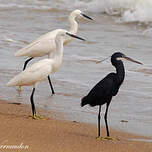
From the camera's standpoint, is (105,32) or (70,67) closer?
(70,67)

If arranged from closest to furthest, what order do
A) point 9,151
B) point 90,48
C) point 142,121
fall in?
Answer: point 9,151, point 142,121, point 90,48

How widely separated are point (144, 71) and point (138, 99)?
79.6 inches

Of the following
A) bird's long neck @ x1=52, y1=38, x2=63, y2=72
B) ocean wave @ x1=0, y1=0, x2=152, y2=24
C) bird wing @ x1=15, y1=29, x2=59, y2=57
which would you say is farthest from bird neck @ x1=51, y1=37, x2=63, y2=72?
ocean wave @ x1=0, y1=0, x2=152, y2=24

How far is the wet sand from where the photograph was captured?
241 inches

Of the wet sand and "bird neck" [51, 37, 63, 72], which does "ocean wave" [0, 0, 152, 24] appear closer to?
"bird neck" [51, 37, 63, 72]

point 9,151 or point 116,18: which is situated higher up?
point 9,151

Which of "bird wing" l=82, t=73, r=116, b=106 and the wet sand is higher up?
"bird wing" l=82, t=73, r=116, b=106

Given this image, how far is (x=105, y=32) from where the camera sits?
15203 mm

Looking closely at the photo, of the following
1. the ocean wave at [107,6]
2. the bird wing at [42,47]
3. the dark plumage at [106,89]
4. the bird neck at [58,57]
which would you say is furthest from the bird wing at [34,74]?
the ocean wave at [107,6]

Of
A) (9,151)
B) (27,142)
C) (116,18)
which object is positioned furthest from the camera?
(116,18)

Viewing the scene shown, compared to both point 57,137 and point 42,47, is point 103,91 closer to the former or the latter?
point 57,137

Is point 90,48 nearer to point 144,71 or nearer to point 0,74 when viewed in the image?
point 144,71

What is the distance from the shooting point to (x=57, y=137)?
6.55 metres

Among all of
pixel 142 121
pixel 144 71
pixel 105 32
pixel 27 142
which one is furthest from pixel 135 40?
pixel 27 142
